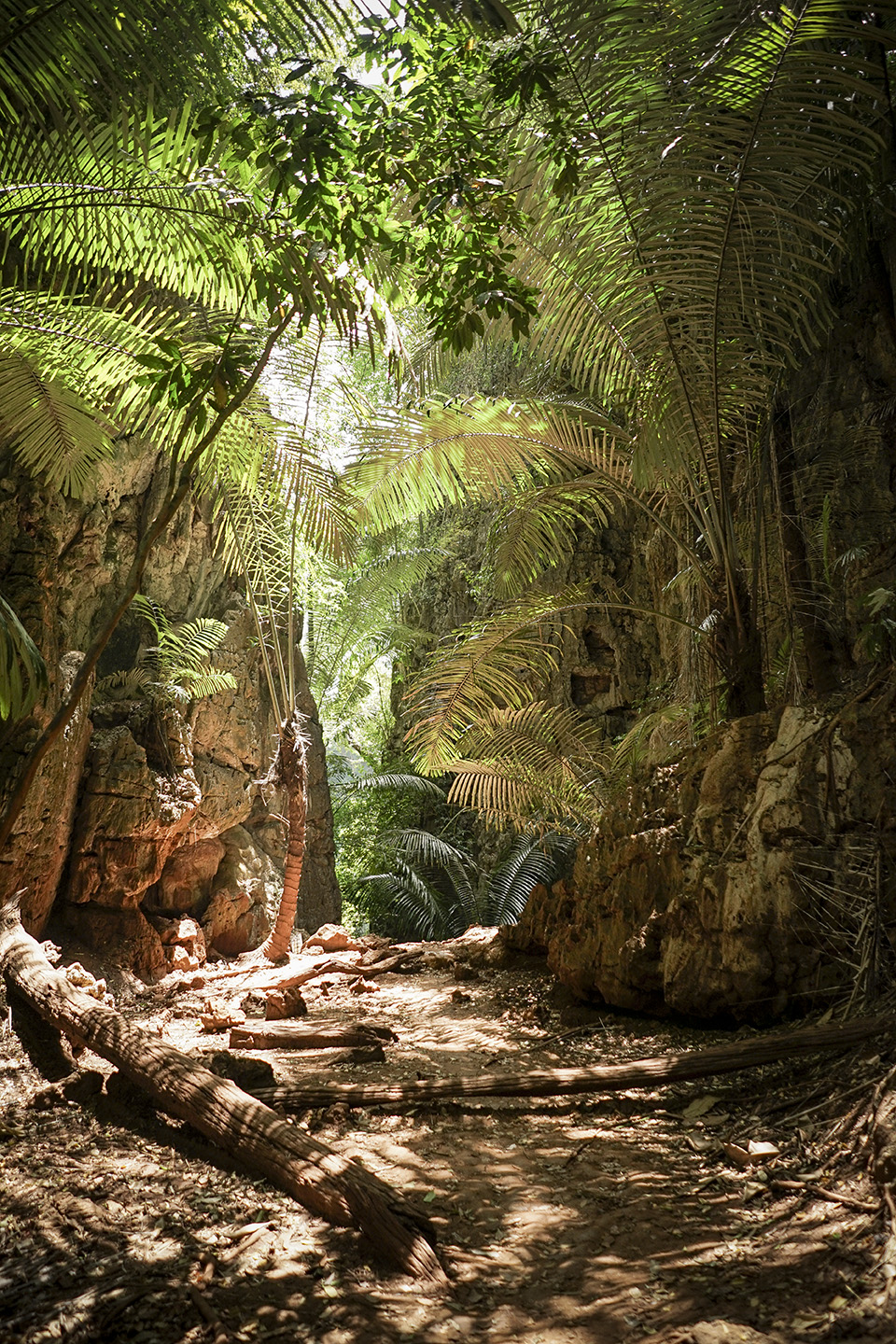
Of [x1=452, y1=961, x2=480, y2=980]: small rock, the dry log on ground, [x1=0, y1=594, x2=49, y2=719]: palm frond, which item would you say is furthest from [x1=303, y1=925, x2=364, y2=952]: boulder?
[x1=0, y1=594, x2=49, y2=719]: palm frond

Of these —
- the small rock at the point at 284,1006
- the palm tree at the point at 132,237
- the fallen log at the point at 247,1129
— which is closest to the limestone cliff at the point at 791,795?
the small rock at the point at 284,1006

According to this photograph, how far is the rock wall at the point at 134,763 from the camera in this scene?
19.6 feet

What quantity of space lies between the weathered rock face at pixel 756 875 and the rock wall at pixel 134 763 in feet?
12.2

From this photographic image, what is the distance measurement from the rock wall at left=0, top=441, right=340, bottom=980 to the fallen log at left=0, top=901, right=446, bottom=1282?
5.18 feet

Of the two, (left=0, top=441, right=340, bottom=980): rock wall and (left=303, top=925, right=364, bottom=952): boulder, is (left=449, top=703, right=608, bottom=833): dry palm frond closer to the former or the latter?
(left=303, top=925, right=364, bottom=952): boulder

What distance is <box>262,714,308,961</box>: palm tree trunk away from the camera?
7582 mm

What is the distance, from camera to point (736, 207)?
3.94 m

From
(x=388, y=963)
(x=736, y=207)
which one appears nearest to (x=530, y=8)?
(x=736, y=207)

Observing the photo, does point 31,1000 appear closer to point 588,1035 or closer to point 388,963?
point 588,1035

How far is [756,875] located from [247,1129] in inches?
96.9

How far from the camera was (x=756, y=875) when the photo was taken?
158 inches

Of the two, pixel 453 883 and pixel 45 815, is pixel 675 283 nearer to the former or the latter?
pixel 45 815

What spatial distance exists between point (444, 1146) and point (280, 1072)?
1249 millimetres

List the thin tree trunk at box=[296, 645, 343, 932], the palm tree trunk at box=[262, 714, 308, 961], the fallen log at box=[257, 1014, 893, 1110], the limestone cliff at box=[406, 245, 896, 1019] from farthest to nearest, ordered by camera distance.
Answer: the thin tree trunk at box=[296, 645, 343, 932] → the palm tree trunk at box=[262, 714, 308, 961] → the limestone cliff at box=[406, 245, 896, 1019] → the fallen log at box=[257, 1014, 893, 1110]
